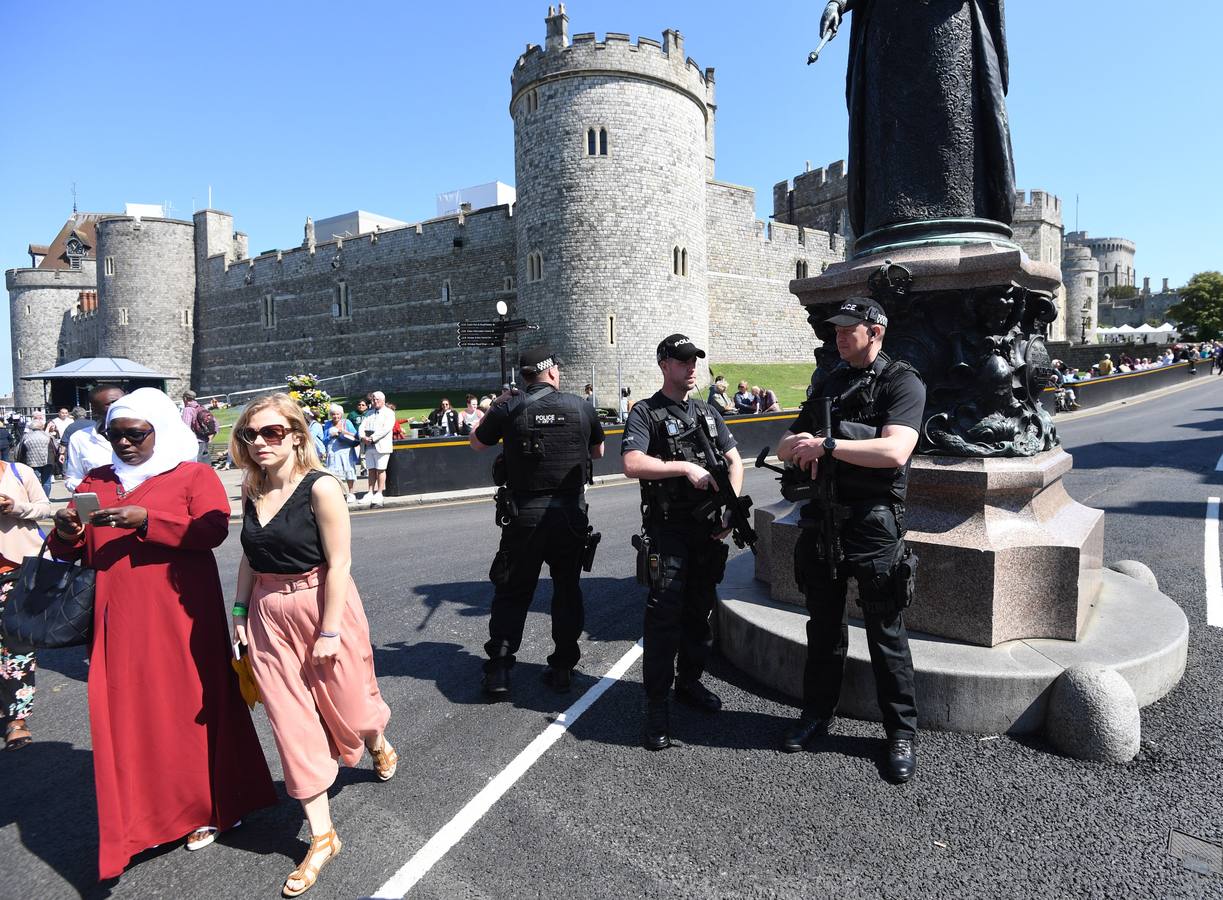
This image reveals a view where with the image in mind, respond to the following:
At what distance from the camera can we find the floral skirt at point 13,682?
363 cm

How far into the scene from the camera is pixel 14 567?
3.75 m

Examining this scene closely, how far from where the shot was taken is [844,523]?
3006 millimetres

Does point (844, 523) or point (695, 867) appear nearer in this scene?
point (695, 867)

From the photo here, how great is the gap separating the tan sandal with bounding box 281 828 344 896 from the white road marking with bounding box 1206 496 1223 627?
5110mm

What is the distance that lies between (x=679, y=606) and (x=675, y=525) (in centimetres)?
38

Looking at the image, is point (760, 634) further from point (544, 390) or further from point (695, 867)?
point (544, 390)

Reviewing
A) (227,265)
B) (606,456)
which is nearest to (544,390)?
(606,456)

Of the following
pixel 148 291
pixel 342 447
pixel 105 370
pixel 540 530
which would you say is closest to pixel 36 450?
pixel 105 370

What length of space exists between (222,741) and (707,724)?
82.8 inches

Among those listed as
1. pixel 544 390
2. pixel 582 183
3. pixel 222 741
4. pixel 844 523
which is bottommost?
pixel 222 741

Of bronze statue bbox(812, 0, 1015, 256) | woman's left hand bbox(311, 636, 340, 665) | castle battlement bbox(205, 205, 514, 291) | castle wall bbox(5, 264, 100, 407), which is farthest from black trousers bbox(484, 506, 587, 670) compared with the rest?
castle wall bbox(5, 264, 100, 407)

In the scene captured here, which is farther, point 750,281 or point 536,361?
point 750,281

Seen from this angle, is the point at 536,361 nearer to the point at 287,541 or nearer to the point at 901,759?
the point at 287,541

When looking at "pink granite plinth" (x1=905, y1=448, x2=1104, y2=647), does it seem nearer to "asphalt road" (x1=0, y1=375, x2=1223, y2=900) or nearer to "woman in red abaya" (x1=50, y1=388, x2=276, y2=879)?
"asphalt road" (x1=0, y1=375, x2=1223, y2=900)
